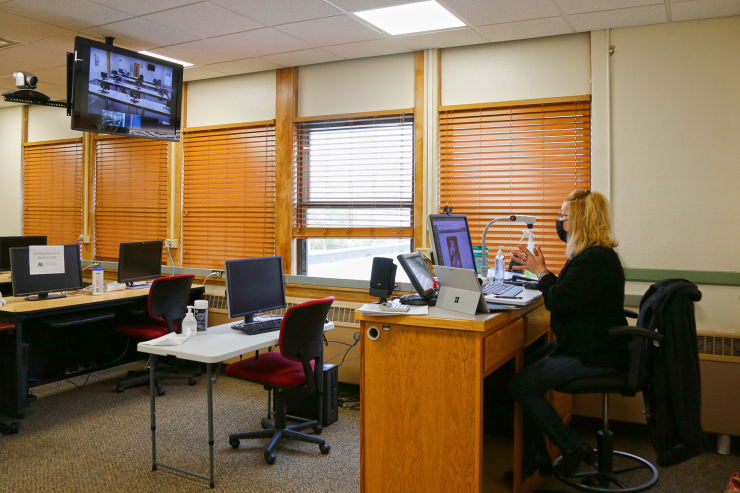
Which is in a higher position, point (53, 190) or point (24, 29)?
point (24, 29)

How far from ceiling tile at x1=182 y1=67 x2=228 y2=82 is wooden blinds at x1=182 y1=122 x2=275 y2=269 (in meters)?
→ 0.51

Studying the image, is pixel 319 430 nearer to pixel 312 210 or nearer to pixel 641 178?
pixel 312 210

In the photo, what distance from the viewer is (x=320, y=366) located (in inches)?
131

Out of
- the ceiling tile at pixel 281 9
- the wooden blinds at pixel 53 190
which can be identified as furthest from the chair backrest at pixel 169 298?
the wooden blinds at pixel 53 190

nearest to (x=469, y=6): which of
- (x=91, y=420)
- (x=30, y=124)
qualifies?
(x=91, y=420)

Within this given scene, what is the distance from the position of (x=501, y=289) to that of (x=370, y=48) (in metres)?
2.36

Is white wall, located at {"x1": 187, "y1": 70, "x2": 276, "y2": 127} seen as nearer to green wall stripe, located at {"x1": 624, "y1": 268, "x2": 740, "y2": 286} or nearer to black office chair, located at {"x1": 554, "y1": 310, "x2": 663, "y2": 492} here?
green wall stripe, located at {"x1": 624, "y1": 268, "x2": 740, "y2": 286}

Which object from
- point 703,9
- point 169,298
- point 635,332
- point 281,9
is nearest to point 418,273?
point 635,332

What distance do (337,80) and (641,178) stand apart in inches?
102

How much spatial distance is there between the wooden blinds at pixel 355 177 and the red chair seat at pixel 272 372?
1.59 meters

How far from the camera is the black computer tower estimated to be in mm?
3773

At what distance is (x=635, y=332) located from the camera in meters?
2.44

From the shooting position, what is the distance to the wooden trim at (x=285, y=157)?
16.1 ft

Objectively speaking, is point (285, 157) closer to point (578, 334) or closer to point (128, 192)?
point (128, 192)
